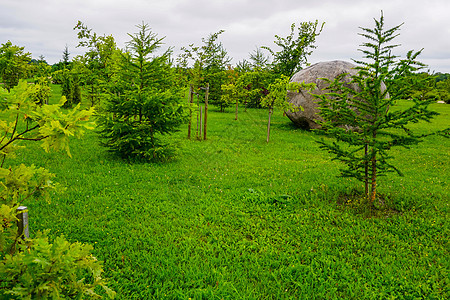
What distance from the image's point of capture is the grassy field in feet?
11.2

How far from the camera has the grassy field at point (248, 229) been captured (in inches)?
135

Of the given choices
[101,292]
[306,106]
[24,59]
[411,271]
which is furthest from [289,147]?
[24,59]

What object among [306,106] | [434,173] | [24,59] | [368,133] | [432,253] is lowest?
[432,253]

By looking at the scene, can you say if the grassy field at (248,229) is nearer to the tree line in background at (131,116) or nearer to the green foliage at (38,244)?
the tree line in background at (131,116)

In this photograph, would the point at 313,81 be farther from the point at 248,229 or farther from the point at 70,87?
the point at 70,87

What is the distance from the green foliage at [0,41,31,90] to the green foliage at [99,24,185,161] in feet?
43.7

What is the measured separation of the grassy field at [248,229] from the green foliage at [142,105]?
0.68 metres

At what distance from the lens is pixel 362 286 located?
3.42 metres

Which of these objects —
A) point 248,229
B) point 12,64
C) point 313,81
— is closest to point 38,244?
point 248,229

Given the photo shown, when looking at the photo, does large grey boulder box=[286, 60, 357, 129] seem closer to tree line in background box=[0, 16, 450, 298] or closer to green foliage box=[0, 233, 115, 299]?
tree line in background box=[0, 16, 450, 298]

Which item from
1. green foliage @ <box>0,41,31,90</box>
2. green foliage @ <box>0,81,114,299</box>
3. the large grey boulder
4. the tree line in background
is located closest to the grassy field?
the tree line in background

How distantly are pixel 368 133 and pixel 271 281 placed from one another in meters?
3.25

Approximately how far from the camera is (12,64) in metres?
16.5

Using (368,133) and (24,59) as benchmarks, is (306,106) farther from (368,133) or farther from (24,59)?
(24,59)
